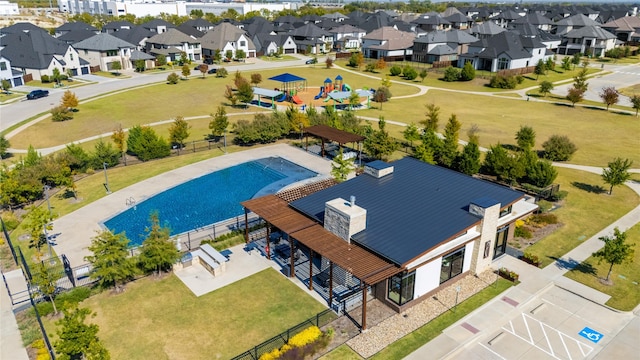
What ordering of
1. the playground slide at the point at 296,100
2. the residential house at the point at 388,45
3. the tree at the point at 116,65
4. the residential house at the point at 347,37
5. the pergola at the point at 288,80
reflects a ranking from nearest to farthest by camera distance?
the playground slide at the point at 296,100 → the pergola at the point at 288,80 → the tree at the point at 116,65 → the residential house at the point at 388,45 → the residential house at the point at 347,37

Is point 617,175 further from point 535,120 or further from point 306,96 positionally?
point 306,96

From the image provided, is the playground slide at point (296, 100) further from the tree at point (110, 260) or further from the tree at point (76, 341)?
the tree at point (76, 341)

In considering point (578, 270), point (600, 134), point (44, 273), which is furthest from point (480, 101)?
point (44, 273)

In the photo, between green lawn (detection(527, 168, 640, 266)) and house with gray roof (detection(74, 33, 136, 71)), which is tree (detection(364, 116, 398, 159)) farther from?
house with gray roof (detection(74, 33, 136, 71))

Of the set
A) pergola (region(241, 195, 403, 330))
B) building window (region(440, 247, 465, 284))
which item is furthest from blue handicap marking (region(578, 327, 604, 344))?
pergola (region(241, 195, 403, 330))

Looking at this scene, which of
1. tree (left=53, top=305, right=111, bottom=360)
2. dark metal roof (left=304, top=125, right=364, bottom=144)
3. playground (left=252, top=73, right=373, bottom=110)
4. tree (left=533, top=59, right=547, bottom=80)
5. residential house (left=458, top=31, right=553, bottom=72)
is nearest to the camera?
tree (left=53, top=305, right=111, bottom=360)

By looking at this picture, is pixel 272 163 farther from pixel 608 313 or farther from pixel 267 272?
pixel 608 313

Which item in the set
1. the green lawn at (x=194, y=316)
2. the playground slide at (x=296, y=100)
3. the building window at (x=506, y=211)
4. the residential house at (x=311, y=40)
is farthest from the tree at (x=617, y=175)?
the residential house at (x=311, y=40)
